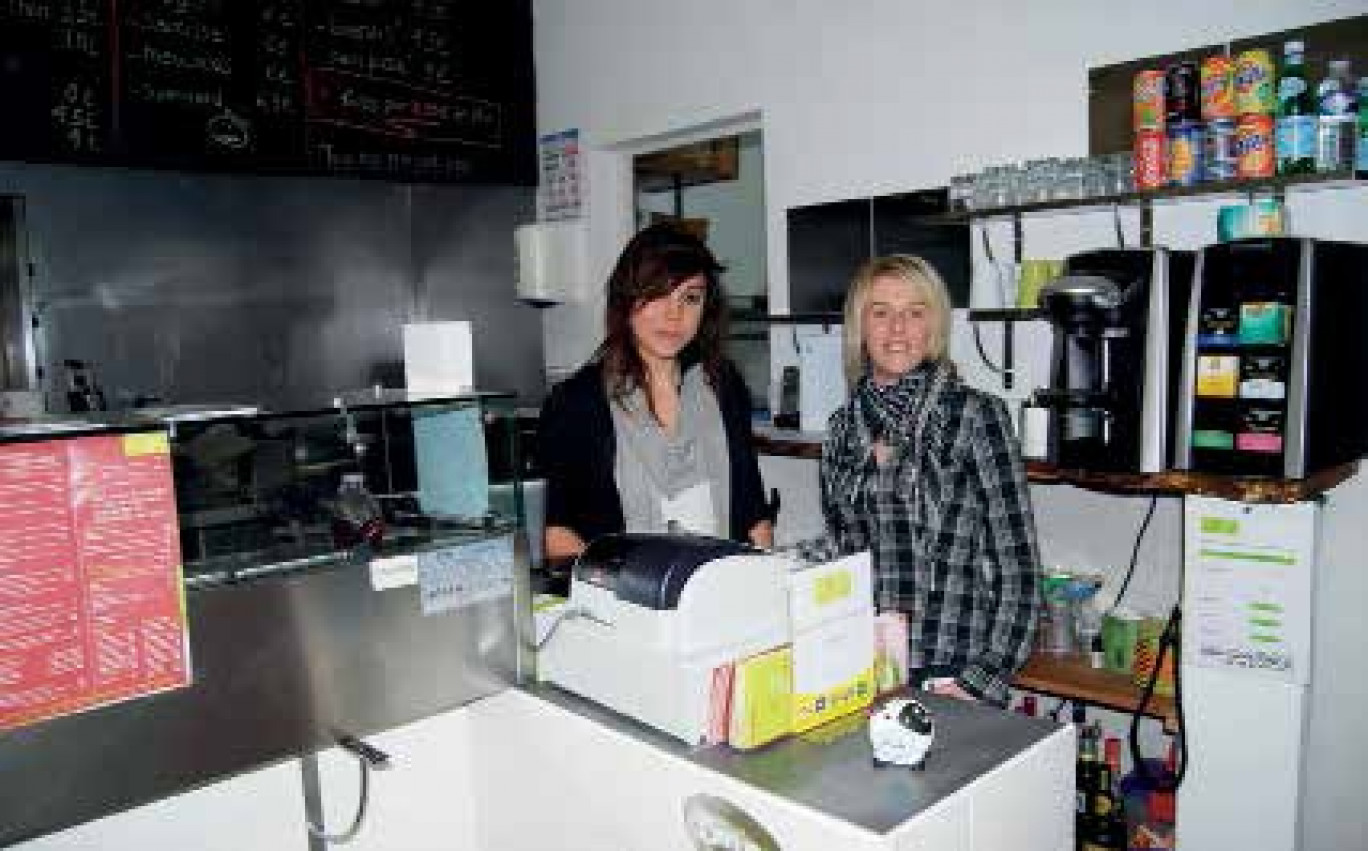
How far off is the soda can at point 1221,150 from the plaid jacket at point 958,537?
0.79m

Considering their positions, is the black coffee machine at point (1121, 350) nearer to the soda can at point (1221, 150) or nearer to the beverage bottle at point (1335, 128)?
the soda can at point (1221, 150)

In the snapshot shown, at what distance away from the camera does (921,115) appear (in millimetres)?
3029

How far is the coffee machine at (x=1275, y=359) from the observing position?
1.99 metres

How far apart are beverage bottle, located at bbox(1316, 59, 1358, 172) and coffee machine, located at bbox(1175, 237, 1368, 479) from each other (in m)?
0.18

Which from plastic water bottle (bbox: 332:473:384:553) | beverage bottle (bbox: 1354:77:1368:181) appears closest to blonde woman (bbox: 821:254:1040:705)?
beverage bottle (bbox: 1354:77:1368:181)

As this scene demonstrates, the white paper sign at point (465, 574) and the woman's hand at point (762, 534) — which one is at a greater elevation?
the white paper sign at point (465, 574)

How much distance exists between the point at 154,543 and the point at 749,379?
9.39 feet

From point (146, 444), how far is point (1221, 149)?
2219mm

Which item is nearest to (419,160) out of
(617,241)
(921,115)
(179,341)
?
(617,241)

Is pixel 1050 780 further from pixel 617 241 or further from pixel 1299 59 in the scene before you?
pixel 617 241

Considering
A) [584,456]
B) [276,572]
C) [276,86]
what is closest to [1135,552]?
[584,456]

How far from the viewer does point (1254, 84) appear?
2.11 metres

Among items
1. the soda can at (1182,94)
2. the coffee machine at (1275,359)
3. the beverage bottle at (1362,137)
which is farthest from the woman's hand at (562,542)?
the beverage bottle at (1362,137)

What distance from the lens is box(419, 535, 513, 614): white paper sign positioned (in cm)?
147
